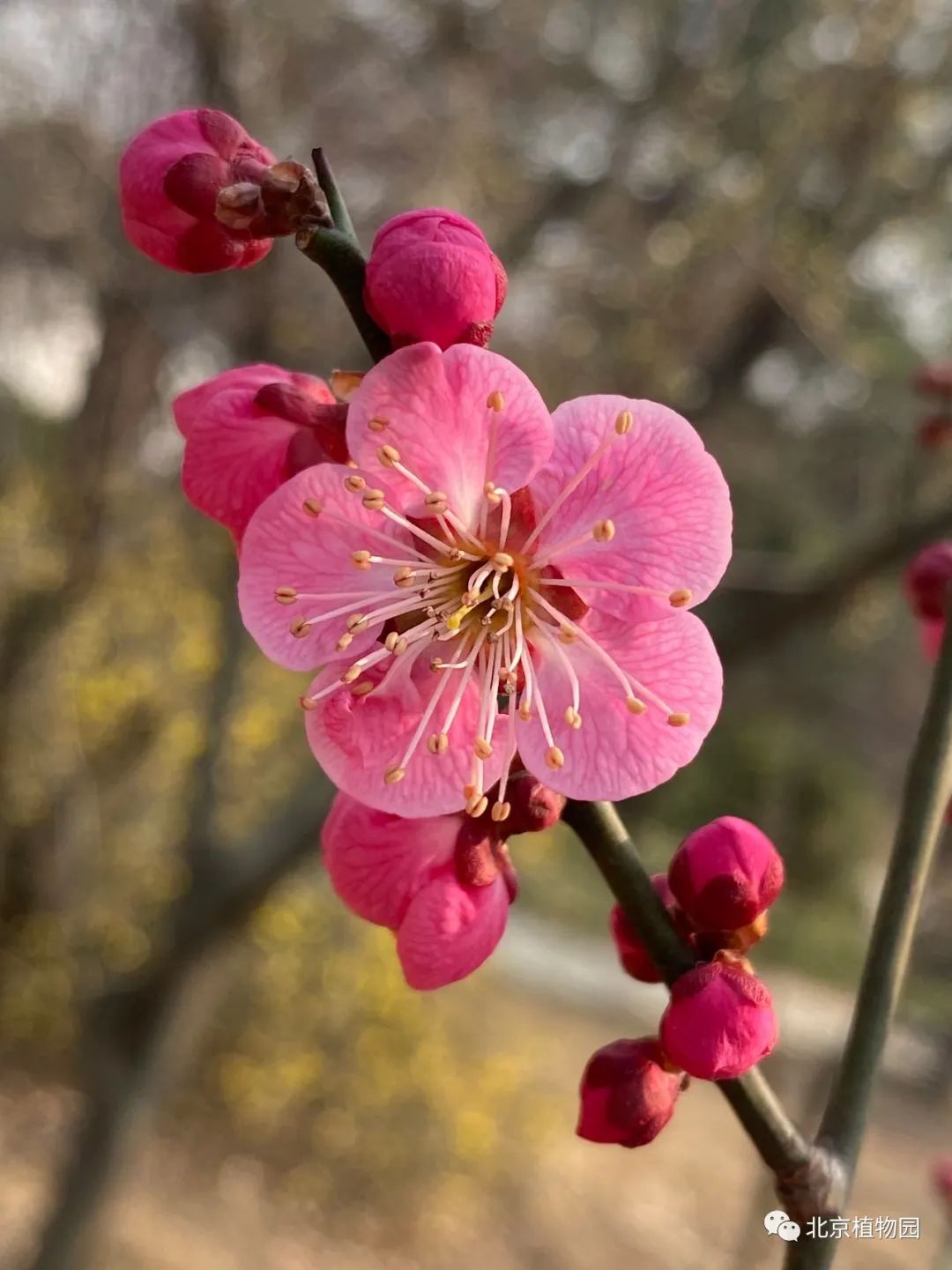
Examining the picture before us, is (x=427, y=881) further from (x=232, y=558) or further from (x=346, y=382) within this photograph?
(x=232, y=558)

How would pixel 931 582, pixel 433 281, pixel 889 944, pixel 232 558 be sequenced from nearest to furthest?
pixel 433 281
pixel 889 944
pixel 931 582
pixel 232 558

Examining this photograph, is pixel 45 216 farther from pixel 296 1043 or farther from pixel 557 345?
pixel 296 1043

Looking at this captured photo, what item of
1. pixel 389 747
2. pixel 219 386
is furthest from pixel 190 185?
pixel 389 747

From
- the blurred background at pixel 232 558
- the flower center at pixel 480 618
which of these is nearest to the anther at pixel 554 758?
the flower center at pixel 480 618

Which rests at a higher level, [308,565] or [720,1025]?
[308,565]

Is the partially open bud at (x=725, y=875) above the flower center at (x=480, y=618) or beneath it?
beneath

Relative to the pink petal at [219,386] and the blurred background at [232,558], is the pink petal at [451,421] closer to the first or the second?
the pink petal at [219,386]

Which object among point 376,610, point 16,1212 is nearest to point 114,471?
point 16,1212
